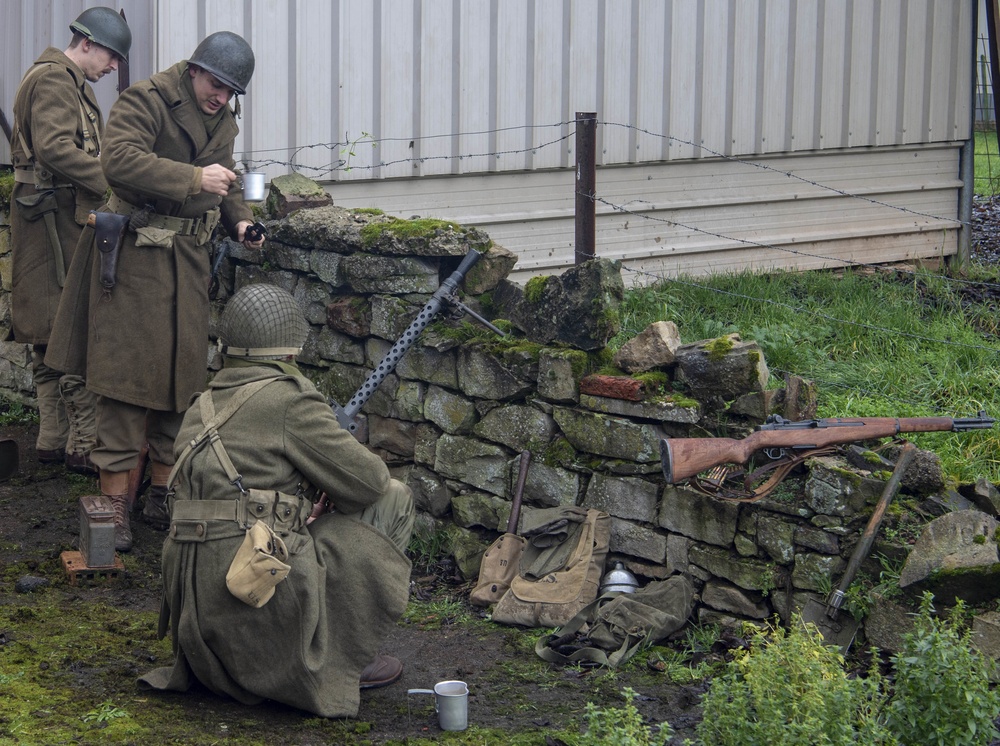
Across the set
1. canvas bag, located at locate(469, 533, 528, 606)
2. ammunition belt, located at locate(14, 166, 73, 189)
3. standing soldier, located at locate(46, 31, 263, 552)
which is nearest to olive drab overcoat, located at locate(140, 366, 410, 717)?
canvas bag, located at locate(469, 533, 528, 606)

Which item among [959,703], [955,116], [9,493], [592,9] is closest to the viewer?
[959,703]

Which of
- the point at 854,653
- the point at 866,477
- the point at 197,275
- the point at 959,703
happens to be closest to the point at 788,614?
the point at 854,653

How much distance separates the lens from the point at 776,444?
15.9 ft

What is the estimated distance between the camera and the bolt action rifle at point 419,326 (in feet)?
19.2

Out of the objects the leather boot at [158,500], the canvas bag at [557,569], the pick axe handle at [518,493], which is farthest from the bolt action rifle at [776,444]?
the leather boot at [158,500]

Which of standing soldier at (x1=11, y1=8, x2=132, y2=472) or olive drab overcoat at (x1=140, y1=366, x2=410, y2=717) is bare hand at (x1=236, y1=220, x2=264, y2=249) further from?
olive drab overcoat at (x1=140, y1=366, x2=410, y2=717)

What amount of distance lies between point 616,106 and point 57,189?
3.81 m

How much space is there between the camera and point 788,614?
15.8ft

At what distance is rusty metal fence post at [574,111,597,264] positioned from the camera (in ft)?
20.5

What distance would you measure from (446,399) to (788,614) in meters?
1.98

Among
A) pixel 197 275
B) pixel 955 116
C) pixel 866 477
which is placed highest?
pixel 955 116

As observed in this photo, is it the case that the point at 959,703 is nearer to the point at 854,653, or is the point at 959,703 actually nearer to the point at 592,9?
the point at 854,653

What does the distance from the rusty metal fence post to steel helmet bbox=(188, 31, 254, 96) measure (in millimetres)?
1658

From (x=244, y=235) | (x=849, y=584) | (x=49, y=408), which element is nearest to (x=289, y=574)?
(x=849, y=584)
